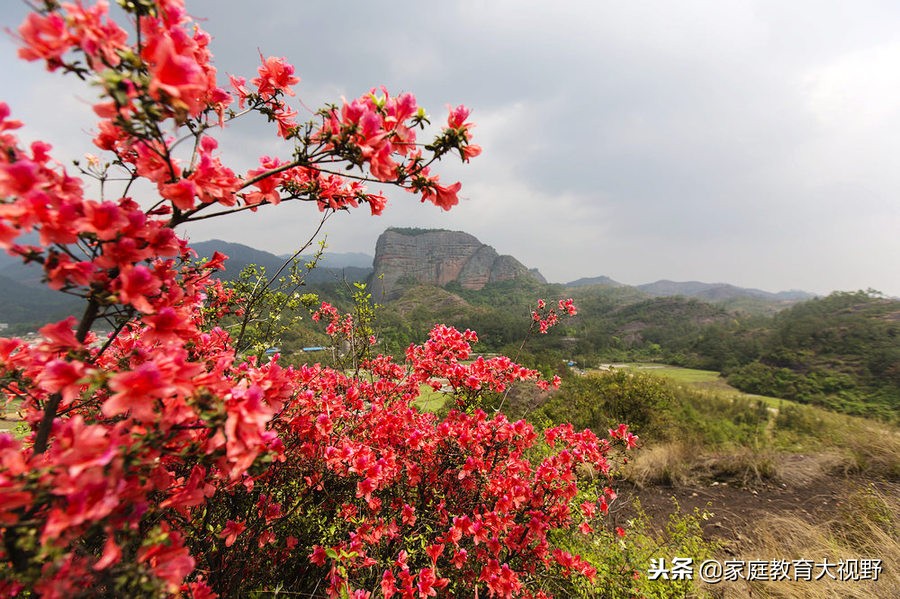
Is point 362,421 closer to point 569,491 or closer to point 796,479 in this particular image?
point 569,491

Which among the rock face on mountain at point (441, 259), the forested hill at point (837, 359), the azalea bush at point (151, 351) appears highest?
the rock face on mountain at point (441, 259)

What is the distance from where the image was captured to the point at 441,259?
124750mm

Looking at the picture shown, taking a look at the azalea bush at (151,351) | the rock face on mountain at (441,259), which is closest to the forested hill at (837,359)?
the azalea bush at (151,351)

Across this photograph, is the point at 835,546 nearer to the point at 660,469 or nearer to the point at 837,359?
the point at 660,469

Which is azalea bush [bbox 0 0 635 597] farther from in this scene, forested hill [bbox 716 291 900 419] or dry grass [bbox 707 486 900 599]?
forested hill [bbox 716 291 900 419]

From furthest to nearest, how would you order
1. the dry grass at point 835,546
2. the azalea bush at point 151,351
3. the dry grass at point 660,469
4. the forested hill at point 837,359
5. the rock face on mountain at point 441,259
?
the rock face on mountain at point 441,259, the forested hill at point 837,359, the dry grass at point 660,469, the dry grass at point 835,546, the azalea bush at point 151,351

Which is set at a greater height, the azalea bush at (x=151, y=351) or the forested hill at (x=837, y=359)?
the azalea bush at (x=151, y=351)

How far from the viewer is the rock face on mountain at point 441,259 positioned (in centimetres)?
11956

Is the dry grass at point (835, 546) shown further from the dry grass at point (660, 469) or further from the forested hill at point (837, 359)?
the forested hill at point (837, 359)

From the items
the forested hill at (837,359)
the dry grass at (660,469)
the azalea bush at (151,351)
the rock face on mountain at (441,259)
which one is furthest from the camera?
the rock face on mountain at (441,259)

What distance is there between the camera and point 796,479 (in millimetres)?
7070

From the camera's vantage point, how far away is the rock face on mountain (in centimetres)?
11956

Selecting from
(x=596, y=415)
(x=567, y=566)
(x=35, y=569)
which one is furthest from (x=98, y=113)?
(x=596, y=415)

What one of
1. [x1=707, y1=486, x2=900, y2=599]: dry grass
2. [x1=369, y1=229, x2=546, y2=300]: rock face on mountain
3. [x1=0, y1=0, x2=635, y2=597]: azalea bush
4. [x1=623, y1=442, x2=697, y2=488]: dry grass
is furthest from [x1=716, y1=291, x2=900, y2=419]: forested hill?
[x1=369, y1=229, x2=546, y2=300]: rock face on mountain
